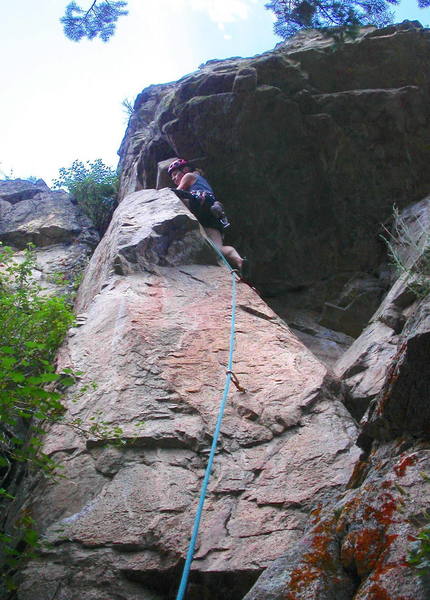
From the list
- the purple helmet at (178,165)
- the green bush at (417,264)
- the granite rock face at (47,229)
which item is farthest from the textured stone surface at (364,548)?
the granite rock face at (47,229)

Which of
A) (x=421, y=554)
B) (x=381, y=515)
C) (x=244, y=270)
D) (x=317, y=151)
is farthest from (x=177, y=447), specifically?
(x=317, y=151)

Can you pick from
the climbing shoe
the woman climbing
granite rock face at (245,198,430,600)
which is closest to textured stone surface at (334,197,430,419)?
the climbing shoe

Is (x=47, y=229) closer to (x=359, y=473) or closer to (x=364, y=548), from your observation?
(x=359, y=473)

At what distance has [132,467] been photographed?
417 cm

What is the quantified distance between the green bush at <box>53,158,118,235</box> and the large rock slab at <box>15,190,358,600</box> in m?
5.50

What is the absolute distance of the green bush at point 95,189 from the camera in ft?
40.2

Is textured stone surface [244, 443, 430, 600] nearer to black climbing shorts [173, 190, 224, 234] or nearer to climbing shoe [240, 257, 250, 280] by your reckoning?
climbing shoe [240, 257, 250, 280]

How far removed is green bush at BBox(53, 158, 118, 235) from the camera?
1225cm

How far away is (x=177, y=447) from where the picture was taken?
441 centimetres

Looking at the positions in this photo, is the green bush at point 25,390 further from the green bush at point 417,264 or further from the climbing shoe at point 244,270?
the climbing shoe at point 244,270

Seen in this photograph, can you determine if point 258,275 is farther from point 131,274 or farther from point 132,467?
point 132,467

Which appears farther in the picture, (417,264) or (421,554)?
(417,264)

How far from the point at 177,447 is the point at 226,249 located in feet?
14.4

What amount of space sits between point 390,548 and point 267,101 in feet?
25.7
